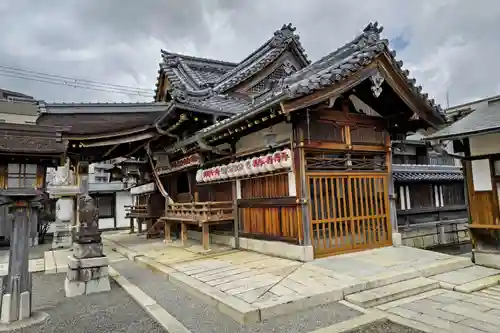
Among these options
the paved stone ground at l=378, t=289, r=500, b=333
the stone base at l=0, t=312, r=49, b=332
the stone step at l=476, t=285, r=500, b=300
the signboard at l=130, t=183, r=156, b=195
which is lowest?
the stone base at l=0, t=312, r=49, b=332

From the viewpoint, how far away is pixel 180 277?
24.7ft

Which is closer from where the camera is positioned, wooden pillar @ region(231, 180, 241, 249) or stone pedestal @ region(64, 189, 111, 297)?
stone pedestal @ region(64, 189, 111, 297)

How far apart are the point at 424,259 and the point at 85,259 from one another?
7.59 meters

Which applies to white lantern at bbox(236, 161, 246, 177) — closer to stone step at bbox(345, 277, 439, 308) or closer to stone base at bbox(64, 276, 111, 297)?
stone base at bbox(64, 276, 111, 297)

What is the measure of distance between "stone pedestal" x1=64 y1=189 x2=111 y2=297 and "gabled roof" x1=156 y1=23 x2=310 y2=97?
6.88 m

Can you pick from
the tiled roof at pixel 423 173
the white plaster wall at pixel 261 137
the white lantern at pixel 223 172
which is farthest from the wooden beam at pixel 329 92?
the tiled roof at pixel 423 173

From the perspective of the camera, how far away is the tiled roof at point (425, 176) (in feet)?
43.1

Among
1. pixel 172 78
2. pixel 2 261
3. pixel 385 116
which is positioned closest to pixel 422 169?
pixel 385 116

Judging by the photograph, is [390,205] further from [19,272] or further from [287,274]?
[19,272]

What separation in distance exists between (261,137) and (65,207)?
982 centimetres

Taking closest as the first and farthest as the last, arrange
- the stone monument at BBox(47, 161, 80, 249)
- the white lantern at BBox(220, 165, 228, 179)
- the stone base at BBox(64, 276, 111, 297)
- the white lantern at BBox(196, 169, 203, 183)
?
the stone base at BBox(64, 276, 111, 297), the white lantern at BBox(220, 165, 228, 179), the white lantern at BBox(196, 169, 203, 183), the stone monument at BBox(47, 161, 80, 249)

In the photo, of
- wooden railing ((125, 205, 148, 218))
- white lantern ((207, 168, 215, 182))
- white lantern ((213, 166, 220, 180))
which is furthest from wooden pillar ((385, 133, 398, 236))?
wooden railing ((125, 205, 148, 218))

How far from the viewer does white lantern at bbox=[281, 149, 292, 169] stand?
8.41 meters

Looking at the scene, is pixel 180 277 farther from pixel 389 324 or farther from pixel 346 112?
pixel 346 112
